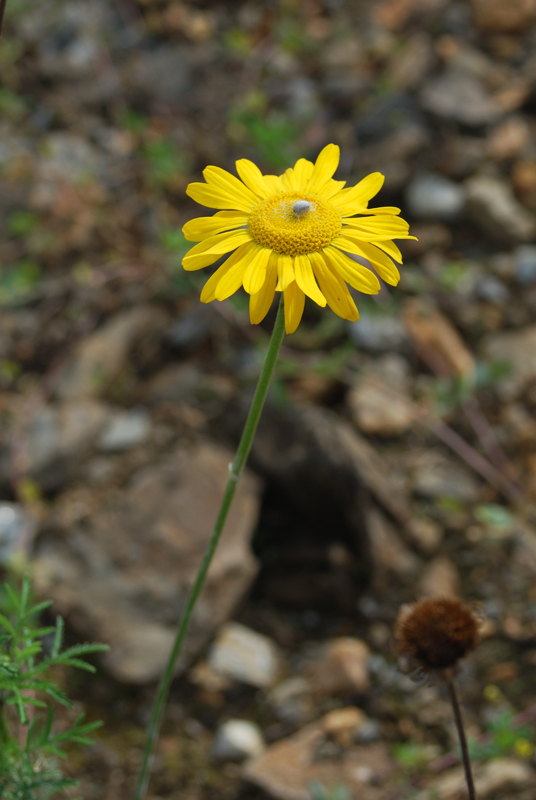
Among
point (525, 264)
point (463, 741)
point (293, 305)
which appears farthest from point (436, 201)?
point (463, 741)

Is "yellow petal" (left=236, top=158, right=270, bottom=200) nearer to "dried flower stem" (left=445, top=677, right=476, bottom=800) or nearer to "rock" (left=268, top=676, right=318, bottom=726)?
"dried flower stem" (left=445, top=677, right=476, bottom=800)

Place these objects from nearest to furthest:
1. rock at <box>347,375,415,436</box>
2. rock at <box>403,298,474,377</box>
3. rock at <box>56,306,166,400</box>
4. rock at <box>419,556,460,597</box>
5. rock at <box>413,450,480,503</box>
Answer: rock at <box>419,556,460,597</box> < rock at <box>413,450,480,503</box> < rock at <box>347,375,415,436</box> < rock at <box>403,298,474,377</box> < rock at <box>56,306,166,400</box>

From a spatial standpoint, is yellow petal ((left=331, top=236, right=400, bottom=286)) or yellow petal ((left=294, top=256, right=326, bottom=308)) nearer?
yellow petal ((left=294, top=256, right=326, bottom=308))

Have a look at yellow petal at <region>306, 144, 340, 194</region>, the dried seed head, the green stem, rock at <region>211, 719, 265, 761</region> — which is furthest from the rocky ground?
yellow petal at <region>306, 144, 340, 194</region>

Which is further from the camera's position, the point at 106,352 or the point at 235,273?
the point at 106,352

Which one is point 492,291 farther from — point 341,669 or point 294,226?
point 294,226

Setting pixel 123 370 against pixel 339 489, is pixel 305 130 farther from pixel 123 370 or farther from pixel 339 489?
pixel 339 489
